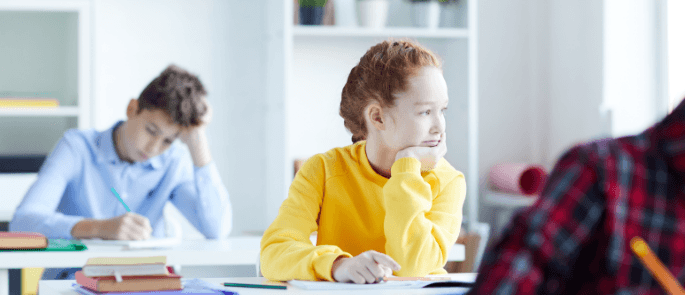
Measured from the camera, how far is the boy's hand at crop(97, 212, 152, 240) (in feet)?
5.83

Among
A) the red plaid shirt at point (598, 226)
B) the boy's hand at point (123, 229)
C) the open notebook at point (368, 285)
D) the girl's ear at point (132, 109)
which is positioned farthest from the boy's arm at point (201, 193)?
the red plaid shirt at point (598, 226)

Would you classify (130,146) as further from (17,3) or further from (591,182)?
(591,182)

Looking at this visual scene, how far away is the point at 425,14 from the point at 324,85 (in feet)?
1.91

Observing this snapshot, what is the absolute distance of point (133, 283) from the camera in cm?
102

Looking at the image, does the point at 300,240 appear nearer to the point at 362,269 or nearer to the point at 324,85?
the point at 362,269

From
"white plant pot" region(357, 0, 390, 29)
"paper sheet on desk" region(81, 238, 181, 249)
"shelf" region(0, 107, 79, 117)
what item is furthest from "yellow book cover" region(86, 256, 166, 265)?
"white plant pot" region(357, 0, 390, 29)

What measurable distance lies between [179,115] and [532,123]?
190cm

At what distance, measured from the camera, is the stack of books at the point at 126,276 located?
3.33ft

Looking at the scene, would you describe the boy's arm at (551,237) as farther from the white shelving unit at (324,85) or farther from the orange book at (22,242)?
the white shelving unit at (324,85)

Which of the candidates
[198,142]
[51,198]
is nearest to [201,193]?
[198,142]

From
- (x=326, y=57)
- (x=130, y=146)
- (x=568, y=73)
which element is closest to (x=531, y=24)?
(x=568, y=73)

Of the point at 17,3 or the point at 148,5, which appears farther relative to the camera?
the point at 148,5

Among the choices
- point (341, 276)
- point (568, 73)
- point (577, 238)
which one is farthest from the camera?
point (568, 73)

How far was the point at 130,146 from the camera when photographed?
7.14 ft
